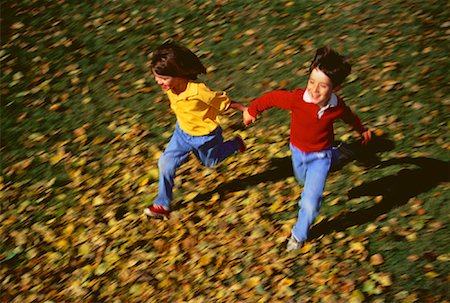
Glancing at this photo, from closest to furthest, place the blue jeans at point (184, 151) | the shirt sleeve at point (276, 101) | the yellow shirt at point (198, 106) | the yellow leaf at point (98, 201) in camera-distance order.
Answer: the shirt sleeve at point (276, 101) < the yellow shirt at point (198, 106) < the blue jeans at point (184, 151) < the yellow leaf at point (98, 201)

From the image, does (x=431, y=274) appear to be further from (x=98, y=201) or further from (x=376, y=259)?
(x=98, y=201)

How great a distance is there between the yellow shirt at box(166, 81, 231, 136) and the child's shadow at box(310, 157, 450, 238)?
1.48 meters

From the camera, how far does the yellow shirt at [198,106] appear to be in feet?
13.7

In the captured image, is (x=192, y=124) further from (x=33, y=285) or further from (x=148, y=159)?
(x=33, y=285)

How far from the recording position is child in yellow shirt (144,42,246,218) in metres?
4.03

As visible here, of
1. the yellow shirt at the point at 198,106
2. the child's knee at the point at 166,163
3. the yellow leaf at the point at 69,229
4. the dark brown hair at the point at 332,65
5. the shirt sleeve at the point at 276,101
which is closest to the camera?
the dark brown hair at the point at 332,65

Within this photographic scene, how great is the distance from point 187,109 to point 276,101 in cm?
80

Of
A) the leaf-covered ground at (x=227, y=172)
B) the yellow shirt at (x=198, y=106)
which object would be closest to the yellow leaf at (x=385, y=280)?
the leaf-covered ground at (x=227, y=172)

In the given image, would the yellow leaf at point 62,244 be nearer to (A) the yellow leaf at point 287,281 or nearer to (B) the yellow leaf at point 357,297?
(A) the yellow leaf at point 287,281

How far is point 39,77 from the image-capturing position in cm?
779

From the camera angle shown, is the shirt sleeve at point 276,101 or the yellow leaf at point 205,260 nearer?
the shirt sleeve at point 276,101

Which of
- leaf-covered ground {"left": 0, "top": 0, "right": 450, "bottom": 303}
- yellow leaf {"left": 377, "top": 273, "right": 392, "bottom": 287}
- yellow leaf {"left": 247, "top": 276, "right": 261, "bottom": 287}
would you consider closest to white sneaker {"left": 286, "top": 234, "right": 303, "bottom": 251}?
leaf-covered ground {"left": 0, "top": 0, "right": 450, "bottom": 303}

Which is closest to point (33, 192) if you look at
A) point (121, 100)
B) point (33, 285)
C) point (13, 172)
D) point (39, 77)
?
point (13, 172)

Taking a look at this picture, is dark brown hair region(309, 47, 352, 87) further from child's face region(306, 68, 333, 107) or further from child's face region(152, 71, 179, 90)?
child's face region(152, 71, 179, 90)
